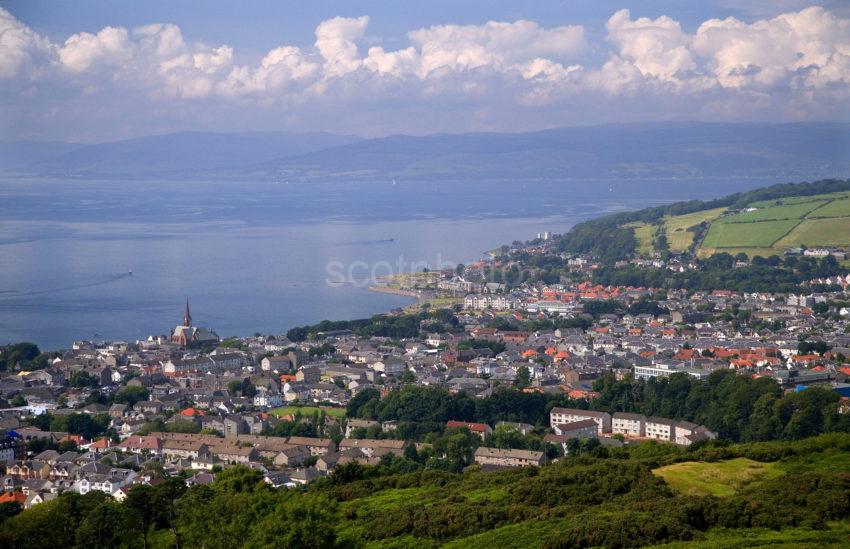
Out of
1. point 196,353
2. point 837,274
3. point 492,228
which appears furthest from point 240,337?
point 492,228

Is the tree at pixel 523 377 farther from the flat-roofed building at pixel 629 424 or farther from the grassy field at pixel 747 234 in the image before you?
the grassy field at pixel 747 234

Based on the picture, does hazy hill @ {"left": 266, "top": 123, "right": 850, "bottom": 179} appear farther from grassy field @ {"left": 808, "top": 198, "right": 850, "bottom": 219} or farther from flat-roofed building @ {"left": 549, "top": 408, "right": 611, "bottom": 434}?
flat-roofed building @ {"left": 549, "top": 408, "right": 611, "bottom": 434}

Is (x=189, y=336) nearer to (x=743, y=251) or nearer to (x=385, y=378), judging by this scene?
(x=385, y=378)

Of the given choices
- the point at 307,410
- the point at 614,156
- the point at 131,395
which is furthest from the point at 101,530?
the point at 614,156

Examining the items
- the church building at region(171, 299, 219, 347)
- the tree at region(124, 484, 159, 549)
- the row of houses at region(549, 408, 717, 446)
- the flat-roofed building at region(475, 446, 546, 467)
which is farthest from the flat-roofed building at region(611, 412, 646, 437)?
the church building at region(171, 299, 219, 347)

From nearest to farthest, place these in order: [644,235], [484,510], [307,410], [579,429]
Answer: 1. [484,510]
2. [579,429]
3. [307,410]
4. [644,235]

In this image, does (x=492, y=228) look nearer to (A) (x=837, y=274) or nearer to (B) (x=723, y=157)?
(A) (x=837, y=274)
